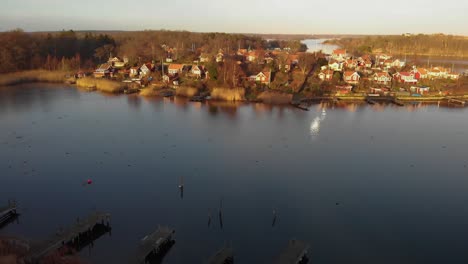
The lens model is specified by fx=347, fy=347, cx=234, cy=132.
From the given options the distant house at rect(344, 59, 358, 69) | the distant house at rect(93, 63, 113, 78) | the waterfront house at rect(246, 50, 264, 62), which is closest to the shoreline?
the distant house at rect(93, 63, 113, 78)

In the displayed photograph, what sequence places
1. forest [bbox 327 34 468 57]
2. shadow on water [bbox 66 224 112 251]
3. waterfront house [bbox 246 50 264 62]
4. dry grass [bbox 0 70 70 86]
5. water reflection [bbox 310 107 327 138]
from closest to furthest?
shadow on water [bbox 66 224 112 251] < water reflection [bbox 310 107 327 138] < dry grass [bbox 0 70 70 86] < waterfront house [bbox 246 50 264 62] < forest [bbox 327 34 468 57]

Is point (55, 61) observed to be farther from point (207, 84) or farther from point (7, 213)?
point (7, 213)

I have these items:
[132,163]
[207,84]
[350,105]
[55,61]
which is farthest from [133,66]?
[132,163]

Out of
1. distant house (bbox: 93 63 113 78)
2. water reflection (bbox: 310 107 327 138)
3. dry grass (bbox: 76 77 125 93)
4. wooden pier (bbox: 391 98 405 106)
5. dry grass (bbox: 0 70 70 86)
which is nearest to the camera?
water reflection (bbox: 310 107 327 138)

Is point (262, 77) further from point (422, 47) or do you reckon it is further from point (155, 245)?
point (422, 47)

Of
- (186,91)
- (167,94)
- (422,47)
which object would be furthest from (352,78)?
(422,47)

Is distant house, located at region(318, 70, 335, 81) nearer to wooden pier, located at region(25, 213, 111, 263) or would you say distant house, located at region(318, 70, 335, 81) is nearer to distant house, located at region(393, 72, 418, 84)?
distant house, located at region(393, 72, 418, 84)
